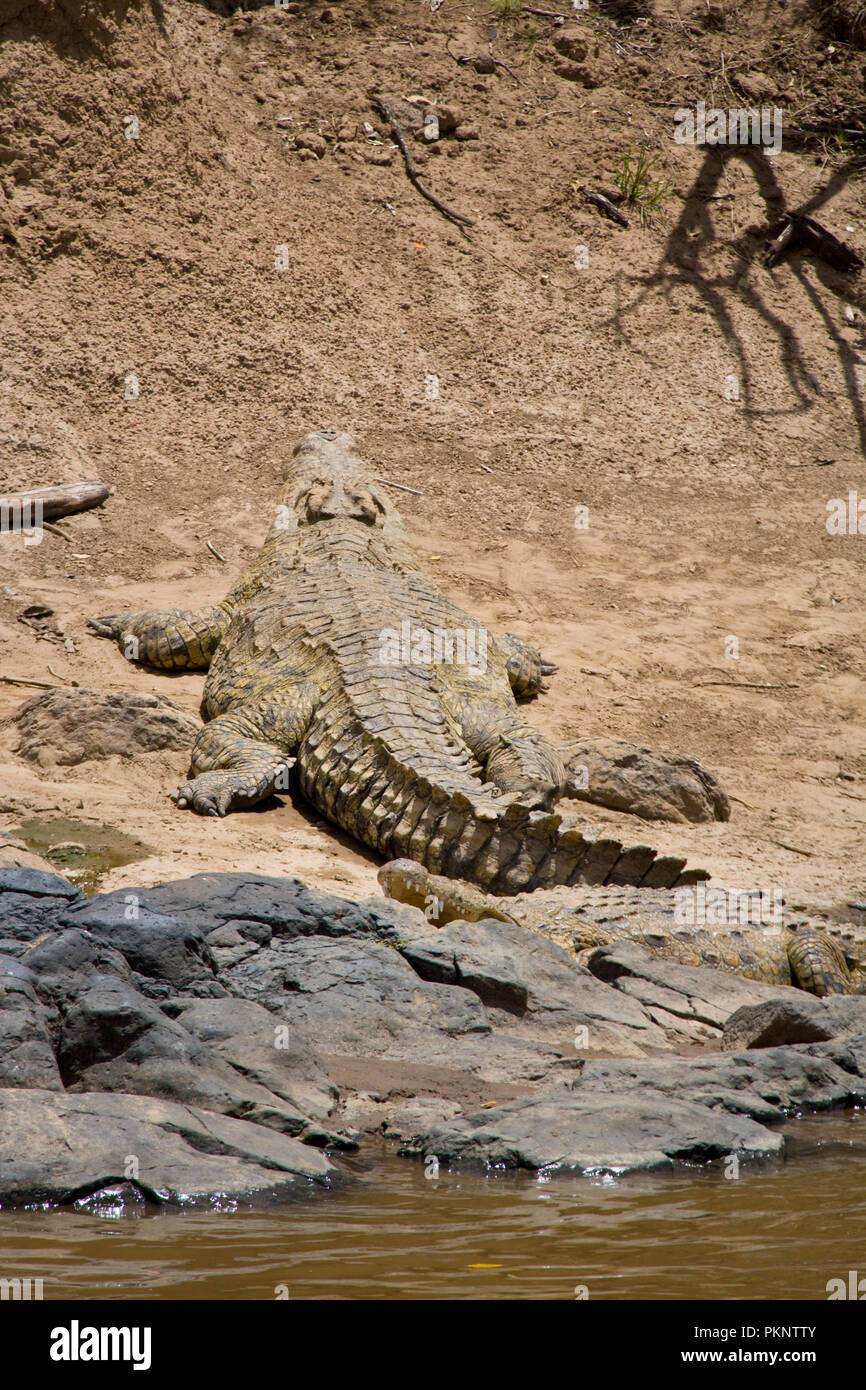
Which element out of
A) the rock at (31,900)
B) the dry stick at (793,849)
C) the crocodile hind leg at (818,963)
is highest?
the rock at (31,900)

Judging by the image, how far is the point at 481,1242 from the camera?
2590mm

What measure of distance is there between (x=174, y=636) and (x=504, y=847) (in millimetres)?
2811

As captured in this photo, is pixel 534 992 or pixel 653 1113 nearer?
pixel 653 1113

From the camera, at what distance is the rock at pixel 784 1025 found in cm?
401

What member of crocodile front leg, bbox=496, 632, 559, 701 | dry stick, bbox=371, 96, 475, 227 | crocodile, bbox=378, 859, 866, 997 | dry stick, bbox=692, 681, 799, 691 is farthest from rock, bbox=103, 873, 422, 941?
dry stick, bbox=371, 96, 475, 227

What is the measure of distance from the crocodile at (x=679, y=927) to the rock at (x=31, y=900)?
1434mm

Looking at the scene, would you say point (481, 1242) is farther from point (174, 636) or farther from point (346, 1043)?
point (174, 636)

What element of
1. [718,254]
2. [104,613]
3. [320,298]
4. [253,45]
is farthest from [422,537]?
[253,45]

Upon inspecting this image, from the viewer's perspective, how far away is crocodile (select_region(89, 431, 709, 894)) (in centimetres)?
531

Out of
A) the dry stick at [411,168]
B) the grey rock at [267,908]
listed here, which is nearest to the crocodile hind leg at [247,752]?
the grey rock at [267,908]

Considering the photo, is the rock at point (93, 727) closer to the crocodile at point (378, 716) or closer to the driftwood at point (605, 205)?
the crocodile at point (378, 716)

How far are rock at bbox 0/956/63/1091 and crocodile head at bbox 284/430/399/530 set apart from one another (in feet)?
17.3

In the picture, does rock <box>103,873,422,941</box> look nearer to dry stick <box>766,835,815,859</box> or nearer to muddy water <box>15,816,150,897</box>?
muddy water <box>15,816,150,897</box>

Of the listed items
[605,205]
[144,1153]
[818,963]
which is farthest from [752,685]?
[605,205]
